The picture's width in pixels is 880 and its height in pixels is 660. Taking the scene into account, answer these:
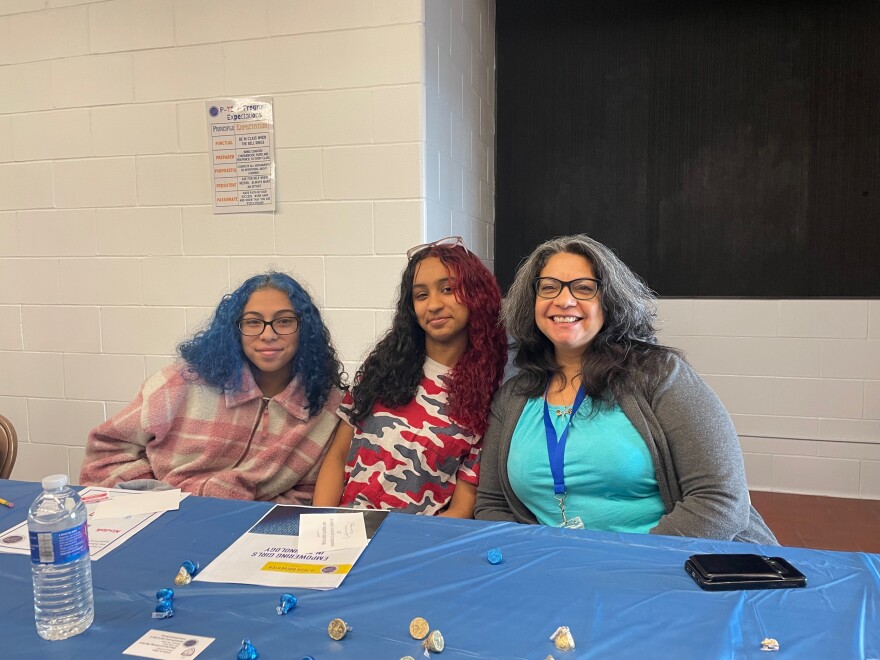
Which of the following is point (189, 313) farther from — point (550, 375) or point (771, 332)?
point (771, 332)

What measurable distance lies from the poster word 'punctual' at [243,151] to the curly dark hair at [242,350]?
99 cm

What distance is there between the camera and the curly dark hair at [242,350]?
1.92 metres

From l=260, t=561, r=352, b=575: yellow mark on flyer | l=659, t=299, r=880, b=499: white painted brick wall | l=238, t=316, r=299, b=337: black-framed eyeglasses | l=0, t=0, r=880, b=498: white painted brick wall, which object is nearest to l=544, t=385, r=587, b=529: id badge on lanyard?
l=260, t=561, r=352, b=575: yellow mark on flyer

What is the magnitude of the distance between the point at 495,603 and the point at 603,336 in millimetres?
886

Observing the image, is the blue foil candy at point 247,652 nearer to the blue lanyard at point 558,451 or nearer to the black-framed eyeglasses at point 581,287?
the blue lanyard at point 558,451

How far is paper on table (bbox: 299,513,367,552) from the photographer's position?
1241mm

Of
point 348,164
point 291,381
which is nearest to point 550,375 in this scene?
point 291,381

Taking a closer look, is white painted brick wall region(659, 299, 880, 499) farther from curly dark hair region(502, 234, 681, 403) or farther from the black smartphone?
the black smartphone

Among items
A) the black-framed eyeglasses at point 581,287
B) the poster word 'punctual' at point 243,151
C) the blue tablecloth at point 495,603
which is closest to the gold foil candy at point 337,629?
the blue tablecloth at point 495,603

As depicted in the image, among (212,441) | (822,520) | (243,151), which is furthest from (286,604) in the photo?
(822,520)

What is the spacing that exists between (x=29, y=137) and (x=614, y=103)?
2.96 meters

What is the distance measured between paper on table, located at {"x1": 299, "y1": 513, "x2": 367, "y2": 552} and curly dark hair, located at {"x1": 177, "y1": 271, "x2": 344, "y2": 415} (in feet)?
2.05

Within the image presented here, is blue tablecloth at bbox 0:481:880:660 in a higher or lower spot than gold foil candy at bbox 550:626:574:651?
lower

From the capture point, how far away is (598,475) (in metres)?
1.60
